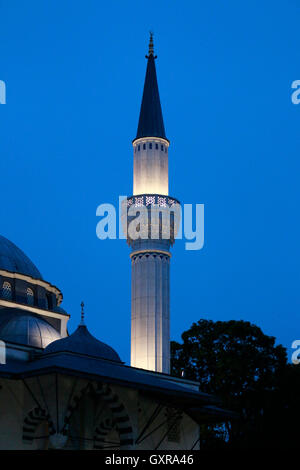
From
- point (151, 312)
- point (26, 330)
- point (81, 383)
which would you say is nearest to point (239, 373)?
point (151, 312)

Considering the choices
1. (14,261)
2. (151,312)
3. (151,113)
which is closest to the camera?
(14,261)

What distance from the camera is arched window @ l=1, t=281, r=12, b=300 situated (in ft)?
97.7

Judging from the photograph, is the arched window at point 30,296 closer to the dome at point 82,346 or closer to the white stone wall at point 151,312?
the dome at point 82,346

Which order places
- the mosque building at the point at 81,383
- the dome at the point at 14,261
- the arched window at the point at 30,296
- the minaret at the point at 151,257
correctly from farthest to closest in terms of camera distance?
1. the minaret at the point at 151,257
2. the dome at the point at 14,261
3. the arched window at the point at 30,296
4. the mosque building at the point at 81,383

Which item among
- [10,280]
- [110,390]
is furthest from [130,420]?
[10,280]

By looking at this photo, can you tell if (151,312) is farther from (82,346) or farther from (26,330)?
(82,346)

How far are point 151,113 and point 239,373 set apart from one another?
1115cm

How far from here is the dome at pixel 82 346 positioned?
25.2 m

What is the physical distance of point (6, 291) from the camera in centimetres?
2995

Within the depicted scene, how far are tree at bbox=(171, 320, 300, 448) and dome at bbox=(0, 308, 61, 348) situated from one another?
9.66 m

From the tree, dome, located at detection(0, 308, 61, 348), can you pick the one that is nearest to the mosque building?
dome, located at detection(0, 308, 61, 348)

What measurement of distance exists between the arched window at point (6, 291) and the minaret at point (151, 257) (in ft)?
20.3

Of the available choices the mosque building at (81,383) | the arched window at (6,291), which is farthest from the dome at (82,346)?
the arched window at (6,291)
